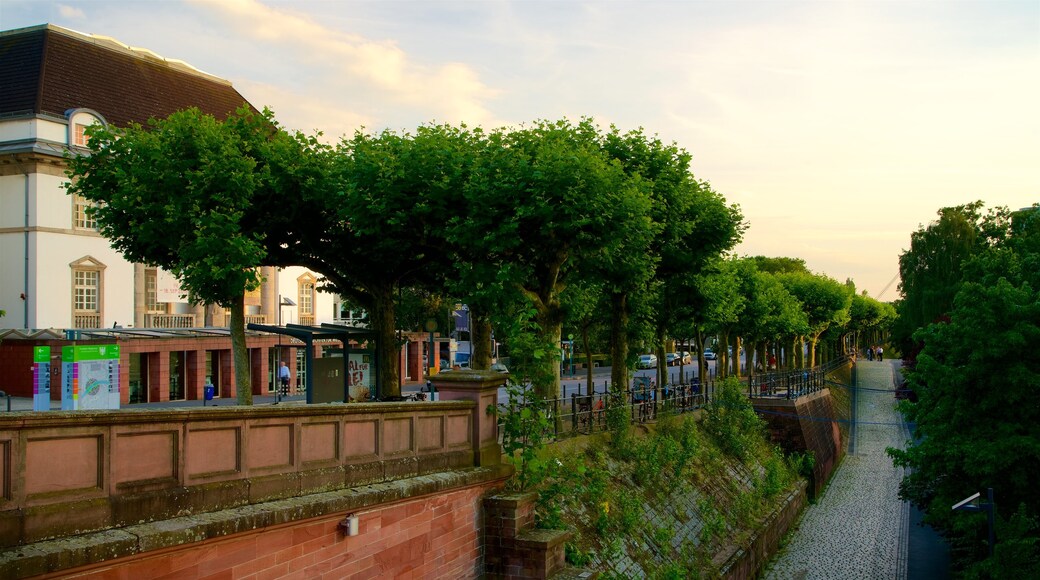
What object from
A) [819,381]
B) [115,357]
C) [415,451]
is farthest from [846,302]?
[415,451]

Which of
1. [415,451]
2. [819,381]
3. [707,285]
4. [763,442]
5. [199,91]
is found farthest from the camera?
[199,91]

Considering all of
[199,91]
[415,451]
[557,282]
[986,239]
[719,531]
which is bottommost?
[719,531]

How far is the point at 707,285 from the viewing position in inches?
1435

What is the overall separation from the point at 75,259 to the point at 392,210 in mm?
25922

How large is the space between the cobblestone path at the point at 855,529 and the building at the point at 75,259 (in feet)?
80.2

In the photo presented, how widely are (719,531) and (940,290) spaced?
33.1m

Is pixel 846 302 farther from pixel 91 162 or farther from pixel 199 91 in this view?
pixel 91 162

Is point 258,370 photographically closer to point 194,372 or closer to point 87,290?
point 194,372

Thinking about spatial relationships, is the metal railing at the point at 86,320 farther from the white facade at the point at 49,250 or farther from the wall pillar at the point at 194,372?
the wall pillar at the point at 194,372

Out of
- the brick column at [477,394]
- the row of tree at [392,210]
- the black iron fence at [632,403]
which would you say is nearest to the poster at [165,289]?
the row of tree at [392,210]

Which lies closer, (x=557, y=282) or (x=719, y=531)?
(x=719, y=531)

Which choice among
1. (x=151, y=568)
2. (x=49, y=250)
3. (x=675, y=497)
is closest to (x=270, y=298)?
(x=49, y=250)

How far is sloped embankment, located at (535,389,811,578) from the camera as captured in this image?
49.2 feet

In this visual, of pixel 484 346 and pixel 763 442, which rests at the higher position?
pixel 484 346
